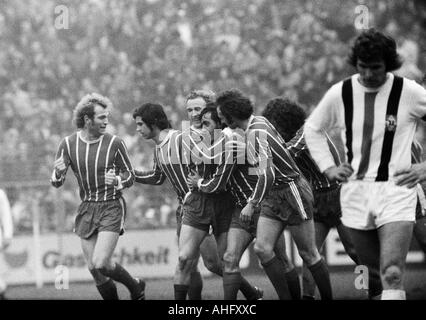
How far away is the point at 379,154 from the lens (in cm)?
590

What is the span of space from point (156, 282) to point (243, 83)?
323cm

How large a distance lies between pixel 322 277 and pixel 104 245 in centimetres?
189

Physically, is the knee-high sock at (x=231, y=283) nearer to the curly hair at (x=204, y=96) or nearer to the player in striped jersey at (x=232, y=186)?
the player in striped jersey at (x=232, y=186)

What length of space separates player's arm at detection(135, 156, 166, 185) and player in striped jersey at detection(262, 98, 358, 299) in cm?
107

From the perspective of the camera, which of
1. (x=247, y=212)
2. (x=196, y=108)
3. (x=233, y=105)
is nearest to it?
(x=247, y=212)

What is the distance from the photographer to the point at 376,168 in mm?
5902

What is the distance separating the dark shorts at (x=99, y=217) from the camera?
28.2 ft

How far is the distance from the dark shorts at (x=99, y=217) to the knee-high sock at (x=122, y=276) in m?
0.34

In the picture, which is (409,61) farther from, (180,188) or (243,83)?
(180,188)

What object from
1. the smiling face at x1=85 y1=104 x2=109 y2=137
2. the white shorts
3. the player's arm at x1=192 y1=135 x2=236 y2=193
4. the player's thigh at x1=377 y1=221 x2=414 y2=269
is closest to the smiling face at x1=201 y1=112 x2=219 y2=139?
the player's arm at x1=192 y1=135 x2=236 y2=193

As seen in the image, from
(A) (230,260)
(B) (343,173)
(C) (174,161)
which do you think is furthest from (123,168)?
(B) (343,173)

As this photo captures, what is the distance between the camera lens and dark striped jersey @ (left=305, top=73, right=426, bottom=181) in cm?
589

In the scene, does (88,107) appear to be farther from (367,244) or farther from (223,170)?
(367,244)

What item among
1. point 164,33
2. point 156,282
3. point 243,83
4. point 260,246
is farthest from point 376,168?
point 164,33
